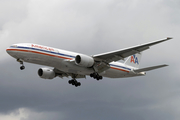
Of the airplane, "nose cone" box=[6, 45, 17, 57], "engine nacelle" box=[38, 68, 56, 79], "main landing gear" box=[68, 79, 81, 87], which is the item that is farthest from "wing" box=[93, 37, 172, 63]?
"nose cone" box=[6, 45, 17, 57]

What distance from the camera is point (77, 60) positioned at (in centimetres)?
4241

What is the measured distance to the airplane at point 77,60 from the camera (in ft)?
132

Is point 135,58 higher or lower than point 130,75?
higher

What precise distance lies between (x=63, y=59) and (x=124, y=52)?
825cm

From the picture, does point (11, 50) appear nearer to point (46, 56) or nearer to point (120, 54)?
point (46, 56)

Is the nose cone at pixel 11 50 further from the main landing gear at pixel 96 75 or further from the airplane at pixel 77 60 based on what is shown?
the main landing gear at pixel 96 75

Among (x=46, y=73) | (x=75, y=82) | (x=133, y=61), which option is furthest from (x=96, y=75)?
(x=133, y=61)

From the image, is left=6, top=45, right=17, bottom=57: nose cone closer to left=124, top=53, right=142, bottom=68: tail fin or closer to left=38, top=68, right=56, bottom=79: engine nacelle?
left=38, top=68, right=56, bottom=79: engine nacelle

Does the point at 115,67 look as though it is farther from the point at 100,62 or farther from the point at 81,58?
the point at 81,58

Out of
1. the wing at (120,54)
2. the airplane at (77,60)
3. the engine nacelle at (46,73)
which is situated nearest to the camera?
the airplane at (77,60)

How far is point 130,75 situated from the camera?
→ 5006 cm

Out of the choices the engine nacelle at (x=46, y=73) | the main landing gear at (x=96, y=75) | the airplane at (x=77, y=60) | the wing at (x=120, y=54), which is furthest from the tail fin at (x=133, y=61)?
the engine nacelle at (x=46, y=73)

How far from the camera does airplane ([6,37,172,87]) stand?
132ft

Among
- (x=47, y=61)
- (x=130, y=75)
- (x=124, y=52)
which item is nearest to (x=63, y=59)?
(x=47, y=61)
